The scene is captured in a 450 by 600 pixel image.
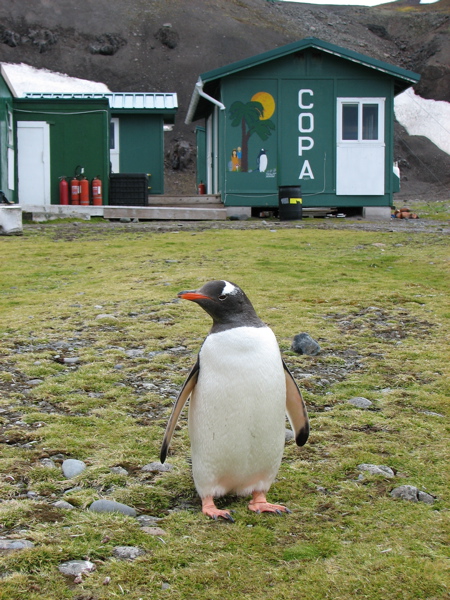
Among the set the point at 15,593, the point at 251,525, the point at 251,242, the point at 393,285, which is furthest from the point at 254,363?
the point at 251,242

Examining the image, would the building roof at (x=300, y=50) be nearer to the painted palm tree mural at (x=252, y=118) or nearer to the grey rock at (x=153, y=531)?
the painted palm tree mural at (x=252, y=118)

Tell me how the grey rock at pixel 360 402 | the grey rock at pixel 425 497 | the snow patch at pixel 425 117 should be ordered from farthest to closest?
the snow patch at pixel 425 117
the grey rock at pixel 360 402
the grey rock at pixel 425 497

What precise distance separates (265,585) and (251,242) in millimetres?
9873

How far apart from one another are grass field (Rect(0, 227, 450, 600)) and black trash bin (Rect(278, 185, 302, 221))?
934cm

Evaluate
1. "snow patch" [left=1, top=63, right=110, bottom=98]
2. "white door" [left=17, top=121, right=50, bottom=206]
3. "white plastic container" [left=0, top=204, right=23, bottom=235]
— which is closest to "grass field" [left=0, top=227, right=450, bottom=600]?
"white plastic container" [left=0, top=204, right=23, bottom=235]

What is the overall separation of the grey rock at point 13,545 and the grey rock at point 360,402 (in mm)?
2230

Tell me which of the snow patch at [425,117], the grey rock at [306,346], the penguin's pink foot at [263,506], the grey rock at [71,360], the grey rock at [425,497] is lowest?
the penguin's pink foot at [263,506]

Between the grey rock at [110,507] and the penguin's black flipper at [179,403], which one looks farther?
the penguin's black flipper at [179,403]

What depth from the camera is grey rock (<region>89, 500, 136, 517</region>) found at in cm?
277

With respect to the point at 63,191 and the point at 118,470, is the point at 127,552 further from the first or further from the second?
the point at 63,191

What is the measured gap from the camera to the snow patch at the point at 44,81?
59719 millimetres

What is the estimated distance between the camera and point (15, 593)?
2.16m

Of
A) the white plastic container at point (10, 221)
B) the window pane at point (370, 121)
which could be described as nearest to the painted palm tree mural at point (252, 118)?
the window pane at point (370, 121)

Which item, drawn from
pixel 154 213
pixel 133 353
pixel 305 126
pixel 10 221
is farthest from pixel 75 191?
pixel 133 353
